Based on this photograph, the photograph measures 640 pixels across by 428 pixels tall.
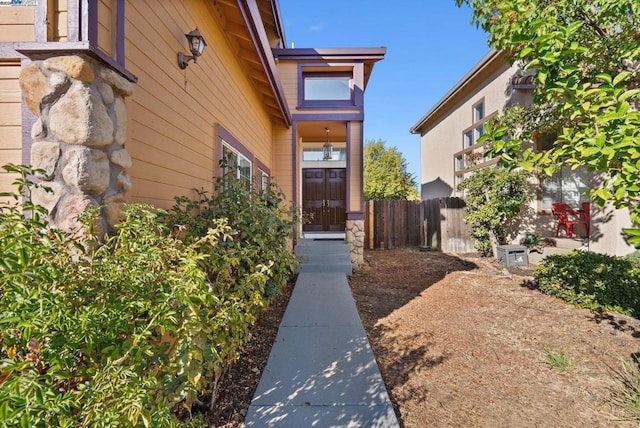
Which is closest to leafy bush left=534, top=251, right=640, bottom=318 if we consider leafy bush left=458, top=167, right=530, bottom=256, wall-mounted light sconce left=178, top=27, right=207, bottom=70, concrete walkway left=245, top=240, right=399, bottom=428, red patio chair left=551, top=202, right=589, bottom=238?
red patio chair left=551, top=202, right=589, bottom=238

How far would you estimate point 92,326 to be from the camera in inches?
43.3

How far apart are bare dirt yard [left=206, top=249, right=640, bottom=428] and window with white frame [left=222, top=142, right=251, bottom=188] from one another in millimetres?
2134

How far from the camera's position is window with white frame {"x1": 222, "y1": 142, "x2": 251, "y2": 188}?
4.22 meters

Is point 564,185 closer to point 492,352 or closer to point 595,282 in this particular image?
point 595,282

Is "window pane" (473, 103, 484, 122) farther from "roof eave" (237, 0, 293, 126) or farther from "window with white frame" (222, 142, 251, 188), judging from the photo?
"window with white frame" (222, 142, 251, 188)

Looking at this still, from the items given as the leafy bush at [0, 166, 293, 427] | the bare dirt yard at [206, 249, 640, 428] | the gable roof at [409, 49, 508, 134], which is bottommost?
the bare dirt yard at [206, 249, 640, 428]

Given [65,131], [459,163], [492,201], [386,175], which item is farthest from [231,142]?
[386,175]

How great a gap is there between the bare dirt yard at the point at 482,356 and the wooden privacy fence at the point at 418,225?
414cm

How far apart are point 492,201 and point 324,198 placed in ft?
15.3

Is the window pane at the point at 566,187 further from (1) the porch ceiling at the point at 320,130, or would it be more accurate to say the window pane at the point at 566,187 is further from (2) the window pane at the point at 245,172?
(2) the window pane at the point at 245,172

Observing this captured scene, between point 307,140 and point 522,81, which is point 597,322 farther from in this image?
point 307,140

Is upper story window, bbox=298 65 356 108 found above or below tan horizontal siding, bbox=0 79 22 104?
above

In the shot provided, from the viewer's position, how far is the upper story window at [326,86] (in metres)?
7.61

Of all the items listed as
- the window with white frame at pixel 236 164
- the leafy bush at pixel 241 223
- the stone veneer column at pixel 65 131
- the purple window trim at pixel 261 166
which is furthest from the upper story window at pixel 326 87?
the stone veneer column at pixel 65 131
